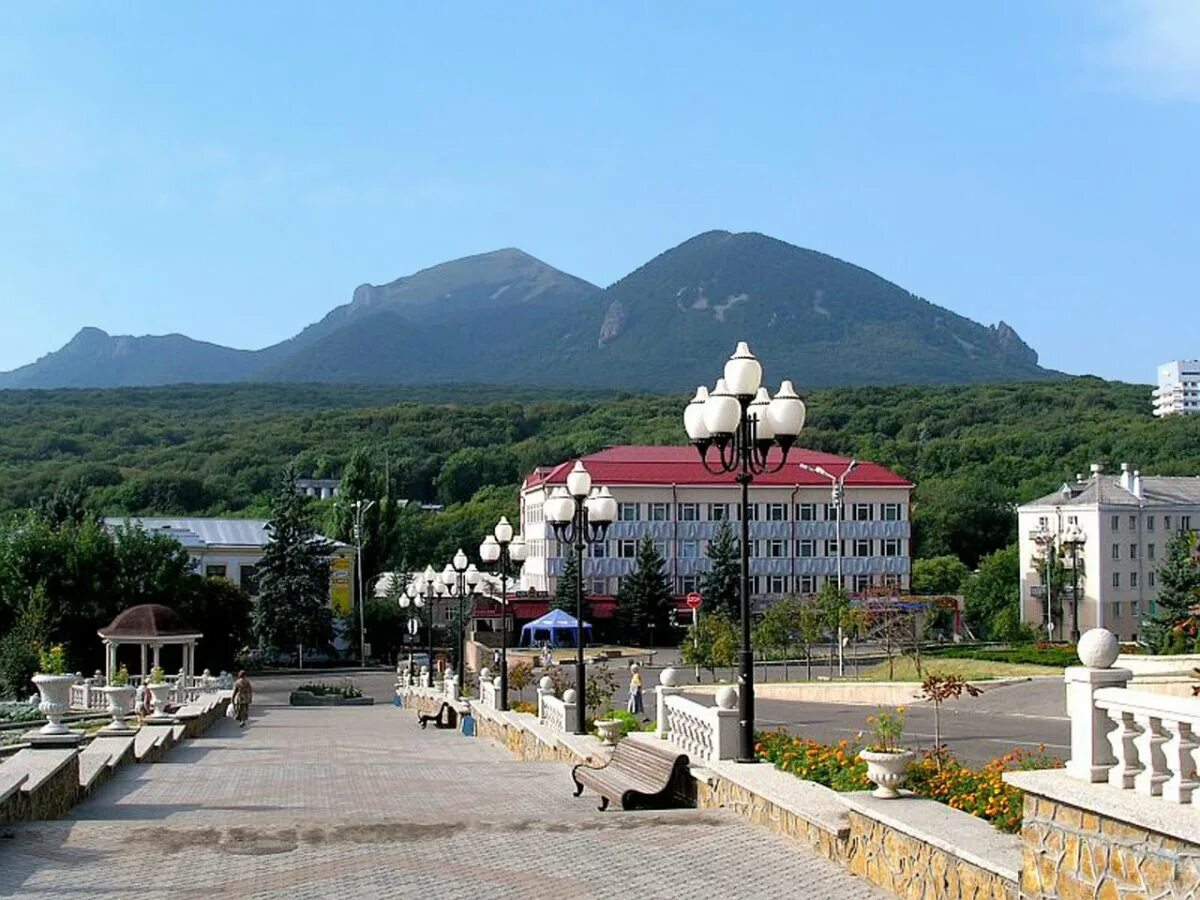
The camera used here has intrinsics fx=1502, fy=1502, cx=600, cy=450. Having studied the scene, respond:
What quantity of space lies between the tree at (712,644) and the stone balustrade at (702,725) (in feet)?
107

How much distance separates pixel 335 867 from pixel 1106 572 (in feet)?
244

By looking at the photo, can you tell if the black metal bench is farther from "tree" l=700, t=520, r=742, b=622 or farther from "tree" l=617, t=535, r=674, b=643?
"tree" l=617, t=535, r=674, b=643

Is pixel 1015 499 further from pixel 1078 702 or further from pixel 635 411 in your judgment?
pixel 1078 702

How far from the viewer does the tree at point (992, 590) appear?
8069cm

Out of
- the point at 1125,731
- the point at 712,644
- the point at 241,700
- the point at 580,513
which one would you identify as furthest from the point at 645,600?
the point at 1125,731

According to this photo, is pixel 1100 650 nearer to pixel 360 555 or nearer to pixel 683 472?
pixel 360 555

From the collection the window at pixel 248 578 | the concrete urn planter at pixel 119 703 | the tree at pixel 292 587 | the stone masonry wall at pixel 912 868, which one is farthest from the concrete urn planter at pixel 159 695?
the window at pixel 248 578

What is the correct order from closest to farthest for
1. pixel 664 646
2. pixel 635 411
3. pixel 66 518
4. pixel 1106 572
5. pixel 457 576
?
pixel 457 576
pixel 66 518
pixel 664 646
pixel 1106 572
pixel 635 411

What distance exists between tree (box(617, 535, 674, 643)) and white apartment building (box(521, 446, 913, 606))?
238 inches

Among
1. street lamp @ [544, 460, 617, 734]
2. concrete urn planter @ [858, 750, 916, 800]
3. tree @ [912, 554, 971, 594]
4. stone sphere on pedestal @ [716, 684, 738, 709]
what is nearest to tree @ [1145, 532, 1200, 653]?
street lamp @ [544, 460, 617, 734]

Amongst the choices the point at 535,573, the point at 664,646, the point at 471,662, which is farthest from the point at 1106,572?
the point at 471,662

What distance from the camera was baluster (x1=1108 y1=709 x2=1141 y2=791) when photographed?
6.33 meters

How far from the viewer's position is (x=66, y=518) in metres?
62.6

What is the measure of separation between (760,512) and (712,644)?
33.0 metres
